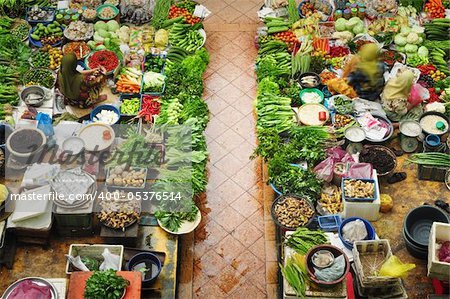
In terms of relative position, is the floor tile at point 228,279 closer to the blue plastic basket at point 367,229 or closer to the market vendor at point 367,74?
the blue plastic basket at point 367,229

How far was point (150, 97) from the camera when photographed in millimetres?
9477

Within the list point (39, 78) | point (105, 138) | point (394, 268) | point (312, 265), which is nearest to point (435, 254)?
point (394, 268)

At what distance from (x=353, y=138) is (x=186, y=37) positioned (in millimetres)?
3144

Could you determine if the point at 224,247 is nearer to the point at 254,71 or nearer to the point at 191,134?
the point at 191,134

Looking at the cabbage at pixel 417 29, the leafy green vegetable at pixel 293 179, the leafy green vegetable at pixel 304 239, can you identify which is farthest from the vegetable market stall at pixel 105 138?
the cabbage at pixel 417 29

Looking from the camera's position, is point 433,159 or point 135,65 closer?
point 433,159

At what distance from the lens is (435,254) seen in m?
7.20

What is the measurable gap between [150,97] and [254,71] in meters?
1.73

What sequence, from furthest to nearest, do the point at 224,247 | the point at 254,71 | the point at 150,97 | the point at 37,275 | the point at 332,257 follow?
the point at 254,71 < the point at 150,97 < the point at 224,247 < the point at 37,275 < the point at 332,257

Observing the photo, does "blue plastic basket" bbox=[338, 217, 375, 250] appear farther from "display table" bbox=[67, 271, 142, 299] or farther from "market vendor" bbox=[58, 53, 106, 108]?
"market vendor" bbox=[58, 53, 106, 108]

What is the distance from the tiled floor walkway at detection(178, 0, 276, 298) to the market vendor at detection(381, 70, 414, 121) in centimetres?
182

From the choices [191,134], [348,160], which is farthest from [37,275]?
[348,160]

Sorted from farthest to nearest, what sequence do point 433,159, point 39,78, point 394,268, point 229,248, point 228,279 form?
point 39,78 < point 433,159 < point 229,248 < point 228,279 < point 394,268

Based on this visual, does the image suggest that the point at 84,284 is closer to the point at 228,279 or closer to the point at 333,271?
the point at 228,279
